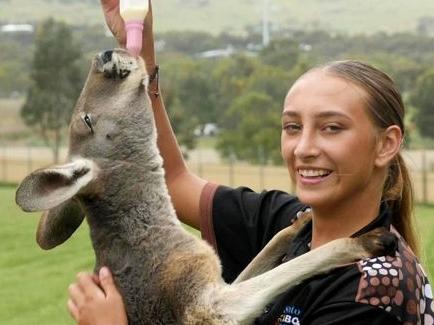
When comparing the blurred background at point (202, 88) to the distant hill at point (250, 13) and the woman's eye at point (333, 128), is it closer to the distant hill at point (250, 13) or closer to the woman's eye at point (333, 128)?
the distant hill at point (250, 13)

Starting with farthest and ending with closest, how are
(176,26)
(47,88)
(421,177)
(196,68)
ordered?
(176,26)
(196,68)
(47,88)
(421,177)

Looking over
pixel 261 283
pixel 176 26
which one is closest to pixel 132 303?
pixel 261 283

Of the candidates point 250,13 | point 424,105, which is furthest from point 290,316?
point 250,13

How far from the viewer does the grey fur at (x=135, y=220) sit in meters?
3.25

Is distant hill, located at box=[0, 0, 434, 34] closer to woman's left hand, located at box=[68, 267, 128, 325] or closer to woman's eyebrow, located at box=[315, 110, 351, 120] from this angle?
woman's left hand, located at box=[68, 267, 128, 325]

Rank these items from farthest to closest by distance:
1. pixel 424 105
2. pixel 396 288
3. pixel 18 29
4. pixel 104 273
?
pixel 18 29 → pixel 424 105 → pixel 104 273 → pixel 396 288

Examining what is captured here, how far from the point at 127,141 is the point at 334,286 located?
3.29ft

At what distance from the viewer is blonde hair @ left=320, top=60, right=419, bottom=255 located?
3.07 meters

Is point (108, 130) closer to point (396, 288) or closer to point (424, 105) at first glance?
point (396, 288)

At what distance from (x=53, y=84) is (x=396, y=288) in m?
45.0

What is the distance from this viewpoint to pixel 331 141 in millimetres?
2986

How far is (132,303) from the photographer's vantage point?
3.37 metres

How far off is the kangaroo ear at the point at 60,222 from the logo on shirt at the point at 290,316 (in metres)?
0.89

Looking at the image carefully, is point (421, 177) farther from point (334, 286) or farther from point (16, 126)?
point (16, 126)
